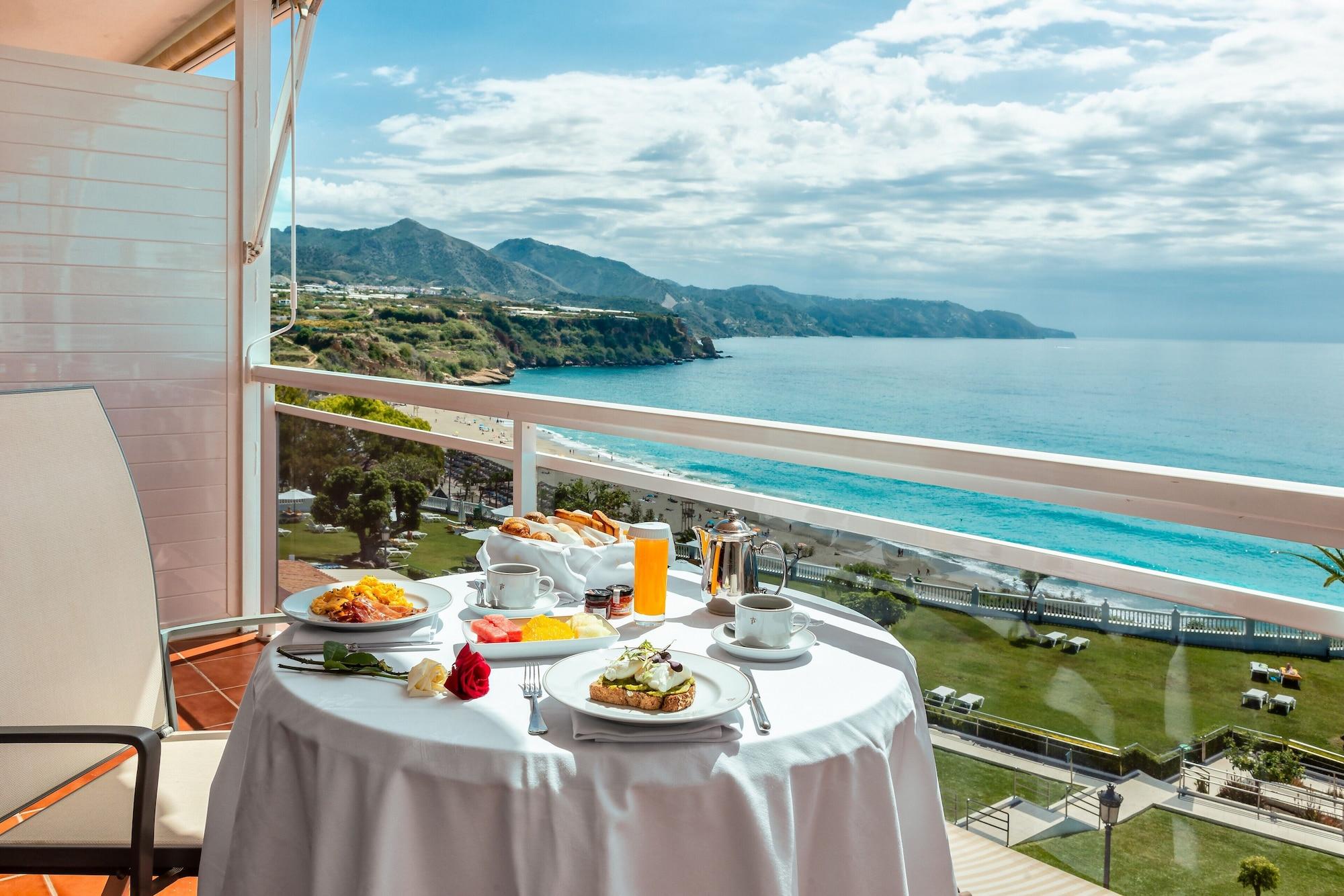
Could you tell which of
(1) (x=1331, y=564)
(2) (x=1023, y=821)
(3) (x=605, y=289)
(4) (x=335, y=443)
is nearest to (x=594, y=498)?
(2) (x=1023, y=821)

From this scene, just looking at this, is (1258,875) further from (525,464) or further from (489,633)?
(525,464)

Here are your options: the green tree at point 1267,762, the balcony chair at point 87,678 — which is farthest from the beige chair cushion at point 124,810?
the green tree at point 1267,762

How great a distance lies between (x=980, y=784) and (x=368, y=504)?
2.49 m

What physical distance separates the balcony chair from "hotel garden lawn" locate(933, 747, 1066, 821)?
1.19 meters

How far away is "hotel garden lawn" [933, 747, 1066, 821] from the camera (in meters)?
1.56

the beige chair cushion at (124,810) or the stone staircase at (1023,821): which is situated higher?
the beige chair cushion at (124,810)

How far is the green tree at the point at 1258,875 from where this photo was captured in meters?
1.38

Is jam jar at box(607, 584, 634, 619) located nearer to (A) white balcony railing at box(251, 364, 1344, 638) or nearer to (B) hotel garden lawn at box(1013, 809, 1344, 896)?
(A) white balcony railing at box(251, 364, 1344, 638)

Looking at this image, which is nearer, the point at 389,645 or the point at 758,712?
the point at 758,712

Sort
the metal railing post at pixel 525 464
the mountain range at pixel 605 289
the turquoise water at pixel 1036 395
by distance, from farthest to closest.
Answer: the turquoise water at pixel 1036 395 → the mountain range at pixel 605 289 → the metal railing post at pixel 525 464

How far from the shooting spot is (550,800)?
809 mm

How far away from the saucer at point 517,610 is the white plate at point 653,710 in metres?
0.22

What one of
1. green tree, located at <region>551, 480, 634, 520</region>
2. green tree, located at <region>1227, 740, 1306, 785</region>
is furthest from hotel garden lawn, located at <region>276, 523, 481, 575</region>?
green tree, located at <region>1227, 740, 1306, 785</region>

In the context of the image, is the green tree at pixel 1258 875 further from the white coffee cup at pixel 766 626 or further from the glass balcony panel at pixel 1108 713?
the white coffee cup at pixel 766 626
